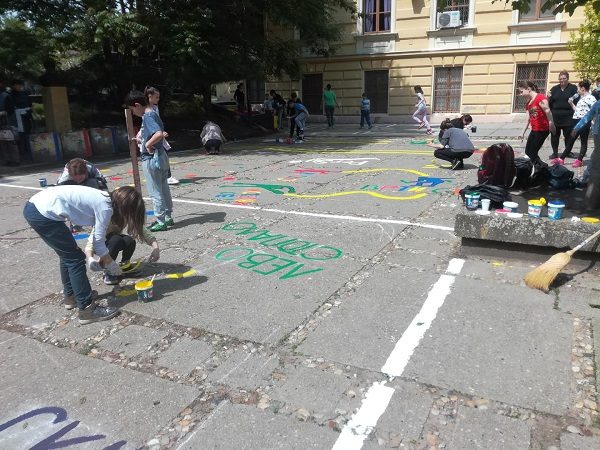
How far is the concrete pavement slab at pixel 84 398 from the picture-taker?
2650 millimetres

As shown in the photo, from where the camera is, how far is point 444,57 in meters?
22.3

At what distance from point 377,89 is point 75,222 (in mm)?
22392

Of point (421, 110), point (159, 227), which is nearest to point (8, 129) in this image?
point (159, 227)

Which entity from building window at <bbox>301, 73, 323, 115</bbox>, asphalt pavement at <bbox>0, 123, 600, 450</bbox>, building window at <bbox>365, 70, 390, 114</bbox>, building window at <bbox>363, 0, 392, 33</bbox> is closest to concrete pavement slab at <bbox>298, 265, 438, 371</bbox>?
asphalt pavement at <bbox>0, 123, 600, 450</bbox>

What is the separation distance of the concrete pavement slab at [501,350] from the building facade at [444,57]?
19309 mm

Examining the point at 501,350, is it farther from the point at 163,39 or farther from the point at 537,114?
the point at 163,39

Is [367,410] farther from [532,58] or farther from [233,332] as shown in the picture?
[532,58]

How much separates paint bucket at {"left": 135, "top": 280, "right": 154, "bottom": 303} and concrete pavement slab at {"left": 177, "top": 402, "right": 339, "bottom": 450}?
1.72 metres

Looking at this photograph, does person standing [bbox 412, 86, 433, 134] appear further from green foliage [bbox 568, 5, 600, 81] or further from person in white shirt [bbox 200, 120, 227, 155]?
person in white shirt [bbox 200, 120, 227, 155]

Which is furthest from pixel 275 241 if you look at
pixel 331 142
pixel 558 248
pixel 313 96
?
pixel 313 96

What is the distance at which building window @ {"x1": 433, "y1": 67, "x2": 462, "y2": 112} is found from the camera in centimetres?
2239

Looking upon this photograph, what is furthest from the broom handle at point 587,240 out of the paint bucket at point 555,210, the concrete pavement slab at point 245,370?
the concrete pavement slab at point 245,370

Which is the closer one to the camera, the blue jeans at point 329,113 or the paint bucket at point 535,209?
the paint bucket at point 535,209

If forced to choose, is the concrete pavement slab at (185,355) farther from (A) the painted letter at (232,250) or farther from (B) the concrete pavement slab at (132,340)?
(A) the painted letter at (232,250)
